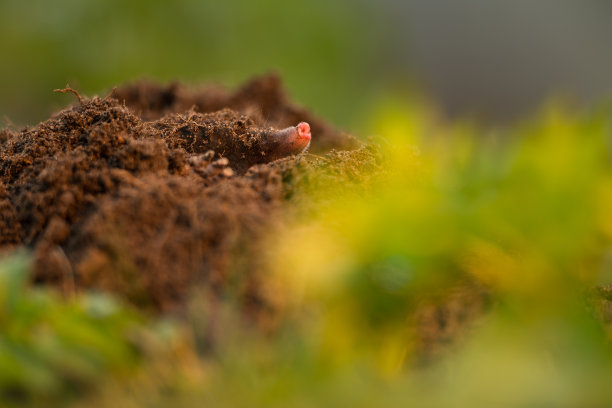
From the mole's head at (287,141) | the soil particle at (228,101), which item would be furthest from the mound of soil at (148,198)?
the soil particle at (228,101)

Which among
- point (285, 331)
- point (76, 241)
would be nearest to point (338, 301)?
point (285, 331)

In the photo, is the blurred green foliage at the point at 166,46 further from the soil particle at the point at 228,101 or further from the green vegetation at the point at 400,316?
the green vegetation at the point at 400,316

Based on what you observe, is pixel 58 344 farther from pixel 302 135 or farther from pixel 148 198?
pixel 302 135

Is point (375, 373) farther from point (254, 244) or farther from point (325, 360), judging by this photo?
point (254, 244)

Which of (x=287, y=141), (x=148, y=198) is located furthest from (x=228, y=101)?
(x=148, y=198)

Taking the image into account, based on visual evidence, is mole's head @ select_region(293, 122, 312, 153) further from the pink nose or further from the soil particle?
the soil particle

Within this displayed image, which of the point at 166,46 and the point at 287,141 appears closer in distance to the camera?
the point at 287,141
